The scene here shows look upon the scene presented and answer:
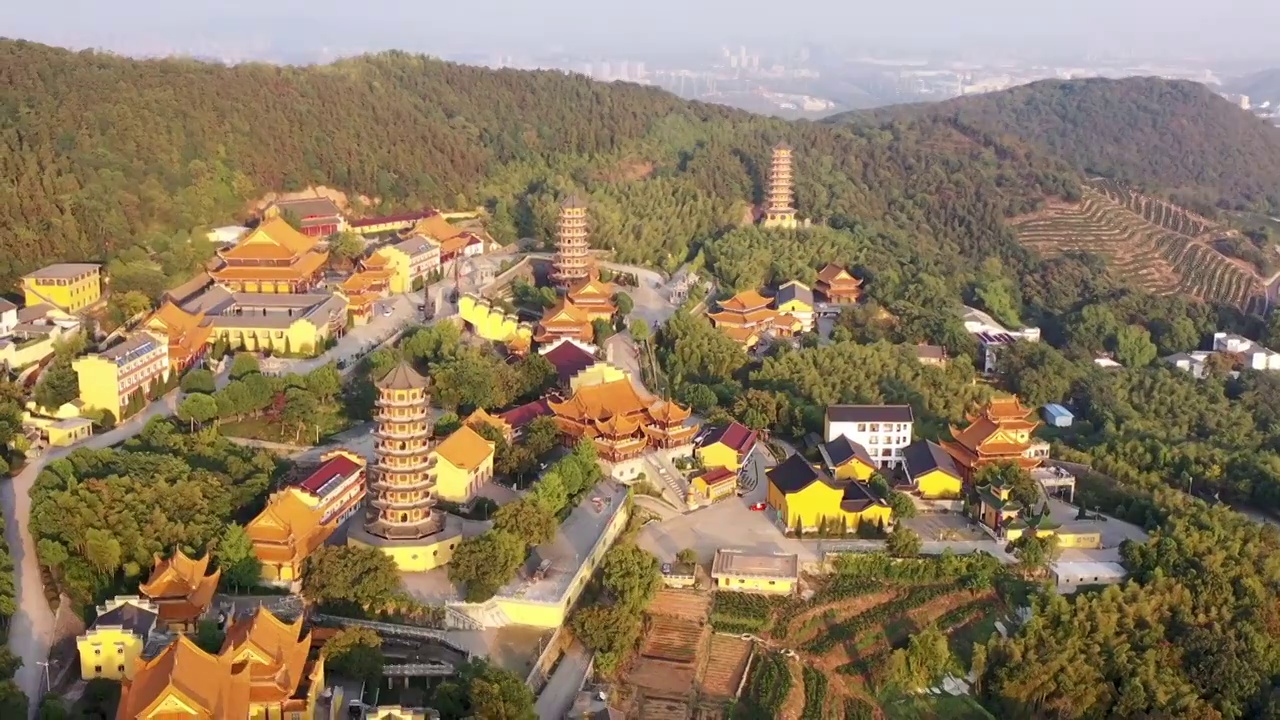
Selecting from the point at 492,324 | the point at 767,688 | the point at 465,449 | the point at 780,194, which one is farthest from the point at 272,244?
Result: the point at 780,194

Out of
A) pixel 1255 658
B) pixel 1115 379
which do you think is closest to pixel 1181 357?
pixel 1115 379

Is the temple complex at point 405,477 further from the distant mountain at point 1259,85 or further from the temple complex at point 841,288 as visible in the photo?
the distant mountain at point 1259,85

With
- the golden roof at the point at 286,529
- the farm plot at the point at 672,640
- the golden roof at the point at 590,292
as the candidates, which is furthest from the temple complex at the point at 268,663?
the golden roof at the point at 590,292

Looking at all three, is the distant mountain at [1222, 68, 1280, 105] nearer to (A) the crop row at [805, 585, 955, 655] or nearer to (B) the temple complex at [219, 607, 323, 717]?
(A) the crop row at [805, 585, 955, 655]

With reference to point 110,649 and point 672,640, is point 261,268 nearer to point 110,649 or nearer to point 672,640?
point 110,649

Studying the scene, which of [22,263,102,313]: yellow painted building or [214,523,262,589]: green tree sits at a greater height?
[22,263,102,313]: yellow painted building

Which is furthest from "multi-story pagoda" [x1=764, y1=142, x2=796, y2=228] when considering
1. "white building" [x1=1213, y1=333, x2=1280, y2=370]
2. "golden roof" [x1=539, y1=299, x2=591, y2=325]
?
"golden roof" [x1=539, y1=299, x2=591, y2=325]
